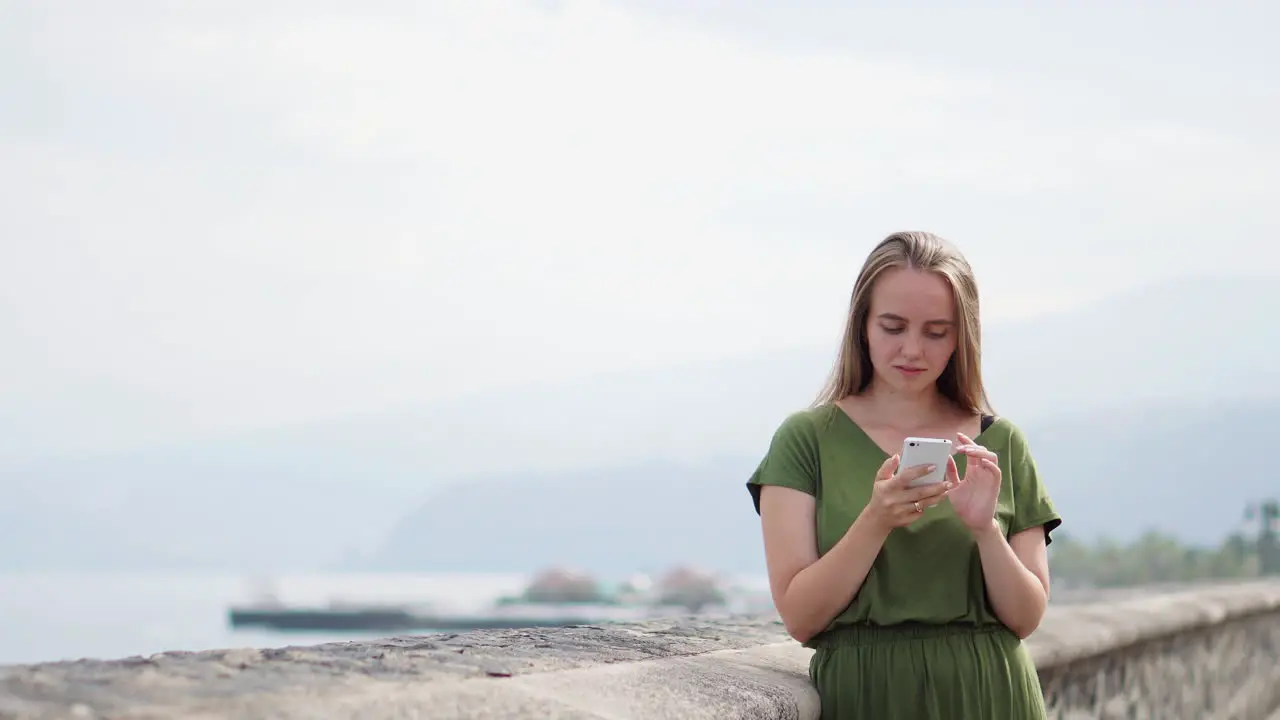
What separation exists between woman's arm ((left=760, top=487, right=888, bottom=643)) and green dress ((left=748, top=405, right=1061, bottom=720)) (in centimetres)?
2

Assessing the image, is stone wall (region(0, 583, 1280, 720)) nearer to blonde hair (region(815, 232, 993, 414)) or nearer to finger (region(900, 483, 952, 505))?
finger (region(900, 483, 952, 505))

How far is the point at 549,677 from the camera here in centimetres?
201

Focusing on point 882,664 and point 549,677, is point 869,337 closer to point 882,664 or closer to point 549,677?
point 882,664

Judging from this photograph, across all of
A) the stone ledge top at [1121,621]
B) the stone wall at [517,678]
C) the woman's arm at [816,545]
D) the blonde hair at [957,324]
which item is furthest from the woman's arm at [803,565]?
the stone ledge top at [1121,621]

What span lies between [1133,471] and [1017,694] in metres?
151

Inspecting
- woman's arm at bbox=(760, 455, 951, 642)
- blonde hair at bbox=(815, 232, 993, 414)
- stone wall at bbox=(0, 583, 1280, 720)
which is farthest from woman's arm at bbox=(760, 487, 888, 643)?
blonde hair at bbox=(815, 232, 993, 414)

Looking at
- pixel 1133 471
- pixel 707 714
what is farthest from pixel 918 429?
pixel 1133 471

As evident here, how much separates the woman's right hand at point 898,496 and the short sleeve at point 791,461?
234 mm

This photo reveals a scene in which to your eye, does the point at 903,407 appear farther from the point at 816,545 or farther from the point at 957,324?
the point at 816,545

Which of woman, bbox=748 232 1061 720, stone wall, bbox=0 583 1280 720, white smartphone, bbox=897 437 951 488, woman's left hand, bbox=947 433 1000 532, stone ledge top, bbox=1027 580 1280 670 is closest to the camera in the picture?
stone wall, bbox=0 583 1280 720

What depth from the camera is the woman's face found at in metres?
2.48

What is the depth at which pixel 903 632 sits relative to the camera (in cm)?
249

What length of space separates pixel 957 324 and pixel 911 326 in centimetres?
9

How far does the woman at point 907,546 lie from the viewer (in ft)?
8.02
